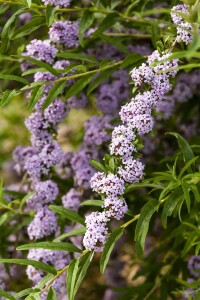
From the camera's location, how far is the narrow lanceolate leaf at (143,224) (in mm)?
1658

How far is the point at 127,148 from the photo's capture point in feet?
5.57

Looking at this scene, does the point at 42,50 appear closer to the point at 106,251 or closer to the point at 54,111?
the point at 54,111

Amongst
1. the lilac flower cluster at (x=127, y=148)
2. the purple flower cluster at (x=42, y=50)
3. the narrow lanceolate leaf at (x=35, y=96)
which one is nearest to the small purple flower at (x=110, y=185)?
the lilac flower cluster at (x=127, y=148)

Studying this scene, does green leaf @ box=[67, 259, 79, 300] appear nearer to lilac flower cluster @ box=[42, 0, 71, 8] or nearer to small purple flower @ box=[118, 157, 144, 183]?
small purple flower @ box=[118, 157, 144, 183]

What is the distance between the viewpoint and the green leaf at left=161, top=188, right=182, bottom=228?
1.68 m

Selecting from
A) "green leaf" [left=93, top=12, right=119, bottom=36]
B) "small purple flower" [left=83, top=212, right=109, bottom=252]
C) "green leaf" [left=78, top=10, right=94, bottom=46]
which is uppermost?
"green leaf" [left=78, top=10, right=94, bottom=46]

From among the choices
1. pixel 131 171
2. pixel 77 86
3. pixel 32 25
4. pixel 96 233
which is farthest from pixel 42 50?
pixel 96 233

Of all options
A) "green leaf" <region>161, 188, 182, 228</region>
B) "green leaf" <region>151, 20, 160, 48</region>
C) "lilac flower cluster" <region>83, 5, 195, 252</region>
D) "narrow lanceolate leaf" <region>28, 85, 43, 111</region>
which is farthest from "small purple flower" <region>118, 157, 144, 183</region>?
"green leaf" <region>151, 20, 160, 48</region>

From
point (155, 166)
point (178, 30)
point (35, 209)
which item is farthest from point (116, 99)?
point (178, 30)

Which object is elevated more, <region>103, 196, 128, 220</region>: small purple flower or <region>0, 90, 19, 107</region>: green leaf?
<region>0, 90, 19, 107</region>: green leaf

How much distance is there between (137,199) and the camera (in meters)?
2.79

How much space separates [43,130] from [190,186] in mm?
756

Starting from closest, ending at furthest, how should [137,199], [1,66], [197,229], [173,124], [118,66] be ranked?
[197,229] < [118,66] < [1,66] < [137,199] < [173,124]

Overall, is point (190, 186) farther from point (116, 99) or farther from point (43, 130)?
point (116, 99)
